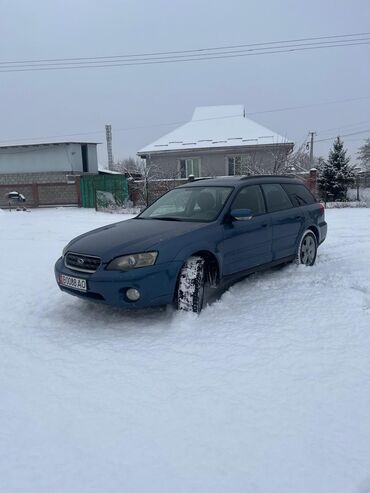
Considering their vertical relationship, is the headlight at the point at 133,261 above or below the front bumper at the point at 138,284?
above

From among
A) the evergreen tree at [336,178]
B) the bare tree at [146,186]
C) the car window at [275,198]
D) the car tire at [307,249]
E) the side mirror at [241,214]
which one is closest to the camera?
the side mirror at [241,214]

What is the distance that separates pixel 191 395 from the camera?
9.73 feet

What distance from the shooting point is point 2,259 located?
23.8 ft

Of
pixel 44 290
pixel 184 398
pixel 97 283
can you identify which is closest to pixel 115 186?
pixel 44 290

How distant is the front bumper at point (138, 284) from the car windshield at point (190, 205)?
108 centimetres

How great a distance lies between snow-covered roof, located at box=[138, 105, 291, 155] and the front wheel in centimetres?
1863

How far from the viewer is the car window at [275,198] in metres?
5.78

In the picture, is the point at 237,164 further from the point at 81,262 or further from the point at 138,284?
the point at 138,284

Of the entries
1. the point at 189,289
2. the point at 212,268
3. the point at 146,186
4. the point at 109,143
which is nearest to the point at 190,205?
the point at 212,268

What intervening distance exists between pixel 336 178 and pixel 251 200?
1827cm

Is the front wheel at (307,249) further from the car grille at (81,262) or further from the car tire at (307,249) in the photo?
the car grille at (81,262)

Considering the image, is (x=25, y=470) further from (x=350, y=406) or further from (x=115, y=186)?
(x=115, y=186)

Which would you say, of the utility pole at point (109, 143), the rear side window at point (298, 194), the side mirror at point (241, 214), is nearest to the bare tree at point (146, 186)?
the rear side window at point (298, 194)

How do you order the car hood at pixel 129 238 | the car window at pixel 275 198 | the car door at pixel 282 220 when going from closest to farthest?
the car hood at pixel 129 238 < the car door at pixel 282 220 < the car window at pixel 275 198
